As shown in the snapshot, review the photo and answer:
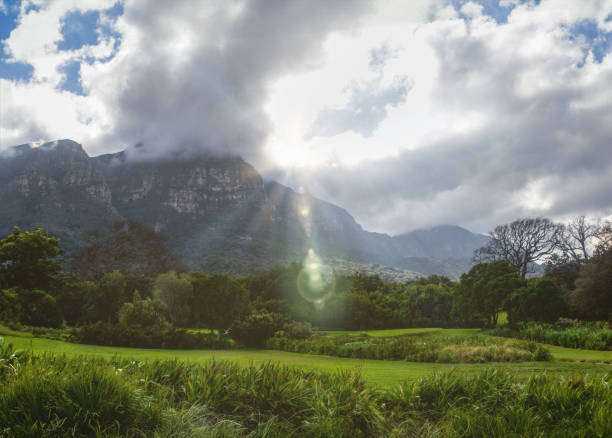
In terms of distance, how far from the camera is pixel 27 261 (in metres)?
18.7

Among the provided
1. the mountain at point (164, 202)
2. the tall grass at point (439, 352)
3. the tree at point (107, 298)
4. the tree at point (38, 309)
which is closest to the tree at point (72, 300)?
the tree at point (107, 298)

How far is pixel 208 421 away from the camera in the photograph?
4.72m

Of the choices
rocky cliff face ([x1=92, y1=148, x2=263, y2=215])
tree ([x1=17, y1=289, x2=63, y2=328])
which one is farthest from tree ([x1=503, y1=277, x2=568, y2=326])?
rocky cliff face ([x1=92, y1=148, x2=263, y2=215])

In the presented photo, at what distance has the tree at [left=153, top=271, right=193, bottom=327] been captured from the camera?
22.0 m

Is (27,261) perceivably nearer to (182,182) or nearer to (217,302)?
(217,302)

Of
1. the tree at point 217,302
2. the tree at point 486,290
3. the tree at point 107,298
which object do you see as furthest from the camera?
the tree at point 486,290

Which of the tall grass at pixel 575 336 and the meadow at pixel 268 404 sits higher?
the meadow at pixel 268 404

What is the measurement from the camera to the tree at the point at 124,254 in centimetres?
3678

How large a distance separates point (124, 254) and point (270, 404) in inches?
1540

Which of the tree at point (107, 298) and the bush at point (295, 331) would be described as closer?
the bush at point (295, 331)

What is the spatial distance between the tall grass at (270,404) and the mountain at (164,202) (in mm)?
69740

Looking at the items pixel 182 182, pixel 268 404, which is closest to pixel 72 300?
pixel 268 404

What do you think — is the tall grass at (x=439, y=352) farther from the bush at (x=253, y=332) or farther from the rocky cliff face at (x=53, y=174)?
the rocky cliff face at (x=53, y=174)

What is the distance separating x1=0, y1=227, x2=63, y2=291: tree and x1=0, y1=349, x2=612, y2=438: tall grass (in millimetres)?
15912
